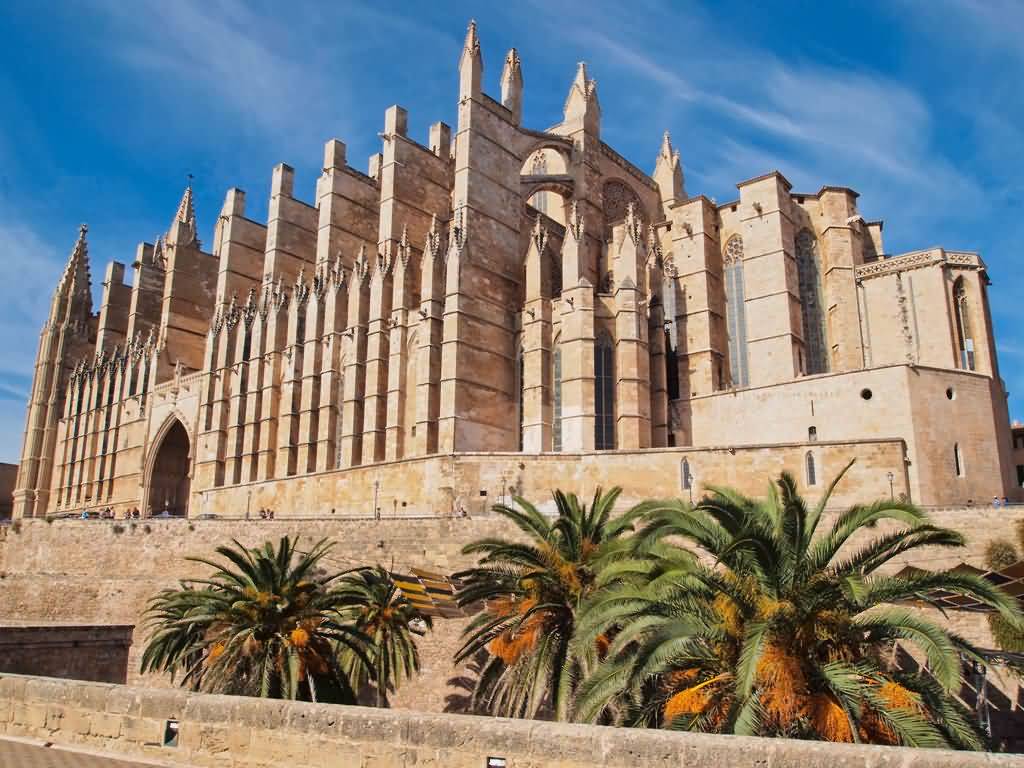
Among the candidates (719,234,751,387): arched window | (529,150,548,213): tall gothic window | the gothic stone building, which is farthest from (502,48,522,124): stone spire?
(719,234,751,387): arched window

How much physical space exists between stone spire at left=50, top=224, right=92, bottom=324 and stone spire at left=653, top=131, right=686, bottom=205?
33.2 metres

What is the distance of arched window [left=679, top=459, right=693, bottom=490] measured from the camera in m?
20.5

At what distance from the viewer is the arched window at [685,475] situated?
806 inches

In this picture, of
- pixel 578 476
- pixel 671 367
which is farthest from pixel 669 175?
pixel 578 476

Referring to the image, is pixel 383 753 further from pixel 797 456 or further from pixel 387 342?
pixel 387 342

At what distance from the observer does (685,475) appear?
2058cm

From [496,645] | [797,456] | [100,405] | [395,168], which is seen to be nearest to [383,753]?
[496,645]

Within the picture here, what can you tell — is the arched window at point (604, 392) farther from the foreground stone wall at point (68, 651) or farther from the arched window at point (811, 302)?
the foreground stone wall at point (68, 651)

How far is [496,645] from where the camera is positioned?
488 inches

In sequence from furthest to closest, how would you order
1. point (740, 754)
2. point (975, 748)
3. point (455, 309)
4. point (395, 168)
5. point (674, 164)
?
point (674, 164) < point (395, 168) < point (455, 309) < point (975, 748) < point (740, 754)

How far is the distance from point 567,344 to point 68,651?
49.5 feet

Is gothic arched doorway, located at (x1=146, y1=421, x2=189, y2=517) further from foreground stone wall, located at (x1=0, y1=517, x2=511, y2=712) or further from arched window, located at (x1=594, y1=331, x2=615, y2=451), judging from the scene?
arched window, located at (x1=594, y1=331, x2=615, y2=451)

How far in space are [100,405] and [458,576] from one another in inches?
1430

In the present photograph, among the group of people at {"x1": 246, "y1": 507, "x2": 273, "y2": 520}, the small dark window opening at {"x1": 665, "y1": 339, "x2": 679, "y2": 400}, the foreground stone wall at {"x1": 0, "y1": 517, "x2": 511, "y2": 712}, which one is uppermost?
the small dark window opening at {"x1": 665, "y1": 339, "x2": 679, "y2": 400}
